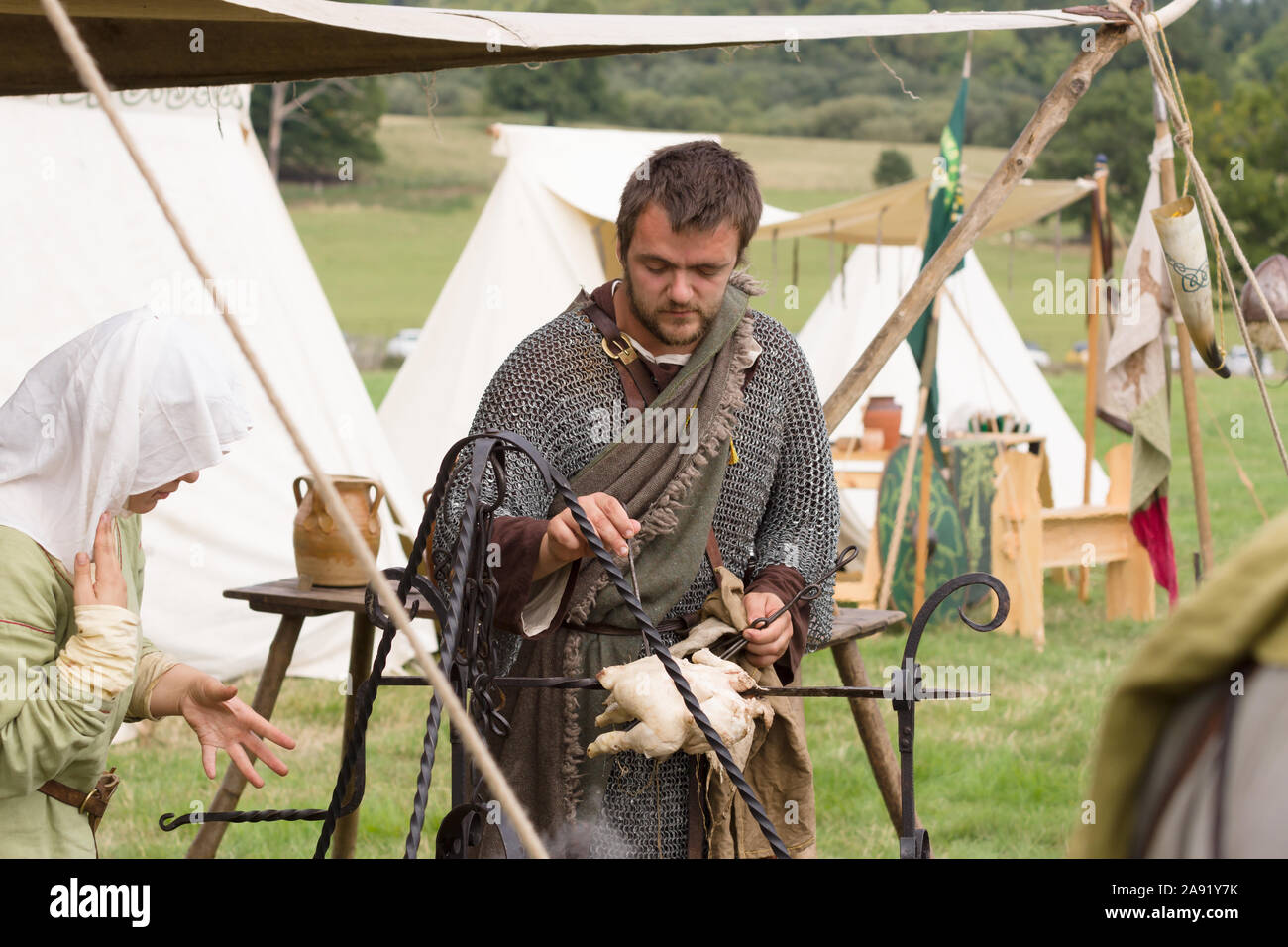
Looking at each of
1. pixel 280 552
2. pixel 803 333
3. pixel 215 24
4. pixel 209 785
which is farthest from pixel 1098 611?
pixel 215 24

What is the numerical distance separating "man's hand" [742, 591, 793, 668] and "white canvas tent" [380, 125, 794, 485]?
193 inches

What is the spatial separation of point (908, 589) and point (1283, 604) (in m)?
6.22

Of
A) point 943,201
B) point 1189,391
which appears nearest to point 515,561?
point 1189,391

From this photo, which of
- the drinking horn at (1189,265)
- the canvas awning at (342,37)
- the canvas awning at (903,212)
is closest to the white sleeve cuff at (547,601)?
the canvas awning at (342,37)

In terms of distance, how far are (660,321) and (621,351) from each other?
0.10 metres

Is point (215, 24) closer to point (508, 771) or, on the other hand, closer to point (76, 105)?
point (508, 771)

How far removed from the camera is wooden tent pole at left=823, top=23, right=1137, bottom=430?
2834 millimetres

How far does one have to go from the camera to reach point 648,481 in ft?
7.38

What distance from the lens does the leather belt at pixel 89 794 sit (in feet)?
6.34

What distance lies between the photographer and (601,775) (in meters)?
2.28

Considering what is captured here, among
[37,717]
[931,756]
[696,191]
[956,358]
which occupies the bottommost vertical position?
[931,756]

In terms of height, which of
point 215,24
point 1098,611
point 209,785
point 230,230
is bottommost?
point 209,785

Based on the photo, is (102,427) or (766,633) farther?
(766,633)

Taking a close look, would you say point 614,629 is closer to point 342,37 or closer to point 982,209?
point 342,37
